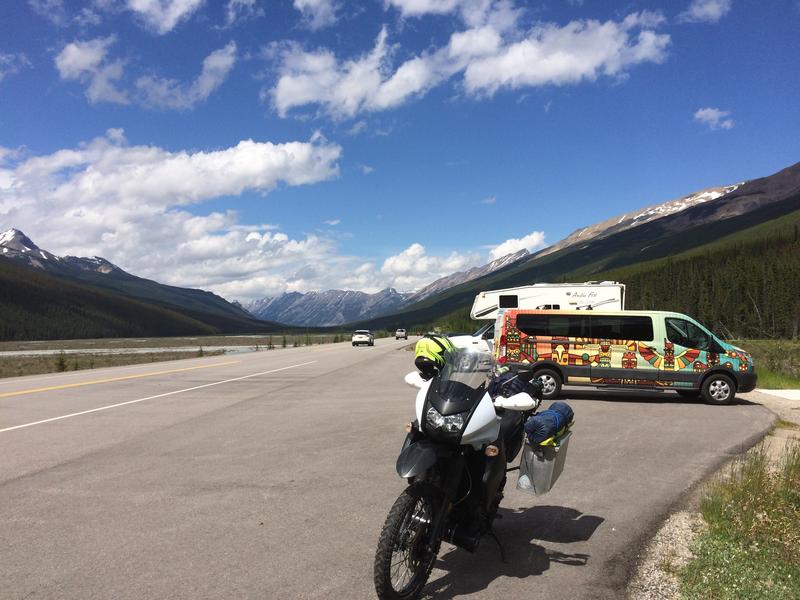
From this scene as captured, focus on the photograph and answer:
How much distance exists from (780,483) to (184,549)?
5723mm

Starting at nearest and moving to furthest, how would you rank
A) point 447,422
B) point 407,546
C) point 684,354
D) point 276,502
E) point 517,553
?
1. point 407,546
2. point 447,422
3. point 517,553
4. point 276,502
5. point 684,354

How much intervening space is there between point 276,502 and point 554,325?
37.0 feet

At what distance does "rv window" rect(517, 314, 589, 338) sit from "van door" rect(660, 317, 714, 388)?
2015 millimetres

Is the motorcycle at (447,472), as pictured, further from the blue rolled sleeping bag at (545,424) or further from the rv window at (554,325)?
the rv window at (554,325)

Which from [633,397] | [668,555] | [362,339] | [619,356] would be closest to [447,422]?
[668,555]

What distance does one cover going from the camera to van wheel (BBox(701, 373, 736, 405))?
47.1 feet

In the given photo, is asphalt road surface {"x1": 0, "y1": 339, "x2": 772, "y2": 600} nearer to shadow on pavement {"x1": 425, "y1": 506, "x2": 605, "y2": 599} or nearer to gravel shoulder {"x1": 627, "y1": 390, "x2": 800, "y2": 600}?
shadow on pavement {"x1": 425, "y1": 506, "x2": 605, "y2": 599}

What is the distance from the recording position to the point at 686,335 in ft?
49.2

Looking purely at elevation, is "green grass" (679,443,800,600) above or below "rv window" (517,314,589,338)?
below

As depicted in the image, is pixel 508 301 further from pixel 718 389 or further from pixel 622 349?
pixel 718 389

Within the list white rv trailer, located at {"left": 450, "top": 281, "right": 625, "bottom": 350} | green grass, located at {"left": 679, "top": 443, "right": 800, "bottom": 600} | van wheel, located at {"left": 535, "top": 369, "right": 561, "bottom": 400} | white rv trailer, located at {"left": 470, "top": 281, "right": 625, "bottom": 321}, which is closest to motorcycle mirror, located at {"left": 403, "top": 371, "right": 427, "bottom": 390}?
green grass, located at {"left": 679, "top": 443, "right": 800, "bottom": 600}

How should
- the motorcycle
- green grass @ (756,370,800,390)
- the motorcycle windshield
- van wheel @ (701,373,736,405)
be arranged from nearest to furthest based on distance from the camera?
A: 1. the motorcycle
2. the motorcycle windshield
3. van wheel @ (701,373,736,405)
4. green grass @ (756,370,800,390)

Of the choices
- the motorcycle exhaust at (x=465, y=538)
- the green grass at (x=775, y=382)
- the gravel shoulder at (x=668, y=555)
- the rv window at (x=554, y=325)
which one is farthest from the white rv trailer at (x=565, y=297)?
the motorcycle exhaust at (x=465, y=538)

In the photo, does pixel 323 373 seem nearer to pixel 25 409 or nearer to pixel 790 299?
pixel 25 409
